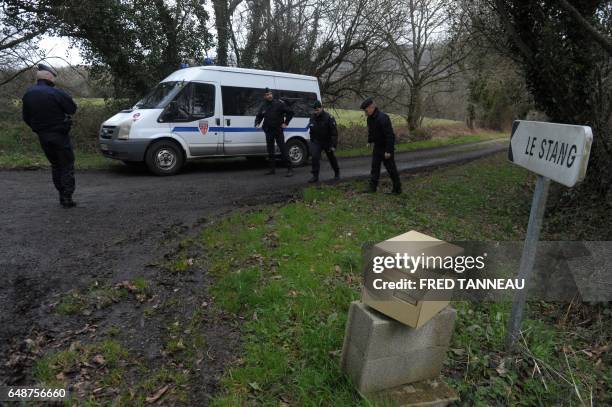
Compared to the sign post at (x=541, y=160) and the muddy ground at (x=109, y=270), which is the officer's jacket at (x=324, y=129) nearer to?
the muddy ground at (x=109, y=270)

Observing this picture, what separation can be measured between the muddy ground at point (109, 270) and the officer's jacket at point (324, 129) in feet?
5.08

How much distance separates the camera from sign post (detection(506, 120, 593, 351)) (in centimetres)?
227

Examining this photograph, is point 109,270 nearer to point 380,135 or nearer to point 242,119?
point 380,135

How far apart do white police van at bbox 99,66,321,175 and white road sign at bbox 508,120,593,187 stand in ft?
26.3

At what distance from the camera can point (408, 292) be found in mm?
2406

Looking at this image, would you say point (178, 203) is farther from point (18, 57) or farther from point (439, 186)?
point (18, 57)

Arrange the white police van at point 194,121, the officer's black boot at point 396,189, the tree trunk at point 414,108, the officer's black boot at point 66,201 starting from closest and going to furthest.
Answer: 1. the officer's black boot at point 66,201
2. the officer's black boot at point 396,189
3. the white police van at point 194,121
4. the tree trunk at point 414,108

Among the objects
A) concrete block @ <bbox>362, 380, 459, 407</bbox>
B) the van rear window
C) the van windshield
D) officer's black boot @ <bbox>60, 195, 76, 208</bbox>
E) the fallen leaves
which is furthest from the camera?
the van rear window

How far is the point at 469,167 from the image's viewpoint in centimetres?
1412

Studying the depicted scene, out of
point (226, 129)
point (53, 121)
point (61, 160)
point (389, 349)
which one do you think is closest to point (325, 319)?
point (389, 349)

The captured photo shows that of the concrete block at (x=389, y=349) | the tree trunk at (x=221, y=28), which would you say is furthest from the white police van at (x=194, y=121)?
the concrete block at (x=389, y=349)

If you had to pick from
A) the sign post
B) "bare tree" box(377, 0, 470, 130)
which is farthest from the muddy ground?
"bare tree" box(377, 0, 470, 130)

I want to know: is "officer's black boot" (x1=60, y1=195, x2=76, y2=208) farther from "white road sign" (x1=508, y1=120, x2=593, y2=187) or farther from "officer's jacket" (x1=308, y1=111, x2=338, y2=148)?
"white road sign" (x1=508, y1=120, x2=593, y2=187)

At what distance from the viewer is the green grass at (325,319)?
2789 mm
